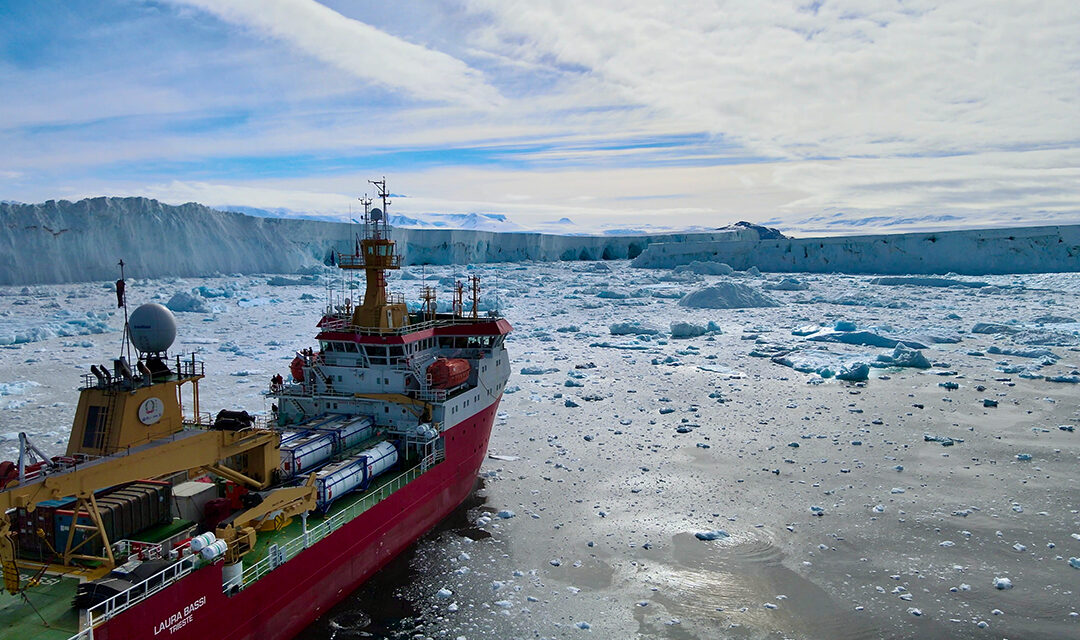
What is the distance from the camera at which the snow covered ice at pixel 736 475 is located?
28.0 feet

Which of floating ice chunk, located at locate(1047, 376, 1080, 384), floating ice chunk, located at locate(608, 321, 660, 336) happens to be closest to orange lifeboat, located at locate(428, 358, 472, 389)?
floating ice chunk, located at locate(608, 321, 660, 336)

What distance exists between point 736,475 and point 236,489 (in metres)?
8.36

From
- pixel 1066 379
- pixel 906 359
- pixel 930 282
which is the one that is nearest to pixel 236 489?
pixel 906 359

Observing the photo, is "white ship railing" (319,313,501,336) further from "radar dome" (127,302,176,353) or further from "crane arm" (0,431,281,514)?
"radar dome" (127,302,176,353)

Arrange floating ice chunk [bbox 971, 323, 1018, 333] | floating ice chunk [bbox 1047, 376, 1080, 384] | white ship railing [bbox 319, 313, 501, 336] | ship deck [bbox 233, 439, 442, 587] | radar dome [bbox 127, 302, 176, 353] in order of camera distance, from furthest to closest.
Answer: floating ice chunk [bbox 971, 323, 1018, 333] < floating ice chunk [bbox 1047, 376, 1080, 384] < white ship railing [bbox 319, 313, 501, 336] < radar dome [bbox 127, 302, 176, 353] < ship deck [bbox 233, 439, 442, 587]

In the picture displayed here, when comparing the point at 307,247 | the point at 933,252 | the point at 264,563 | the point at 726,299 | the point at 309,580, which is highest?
the point at 933,252

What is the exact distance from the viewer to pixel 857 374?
1914cm

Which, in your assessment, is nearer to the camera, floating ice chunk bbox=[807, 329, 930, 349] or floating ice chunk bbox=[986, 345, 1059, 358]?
floating ice chunk bbox=[986, 345, 1059, 358]

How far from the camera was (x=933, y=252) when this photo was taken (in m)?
45.8

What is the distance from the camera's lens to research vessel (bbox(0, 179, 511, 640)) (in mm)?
6496

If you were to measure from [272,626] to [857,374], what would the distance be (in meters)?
16.5

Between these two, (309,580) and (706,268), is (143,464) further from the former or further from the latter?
(706,268)

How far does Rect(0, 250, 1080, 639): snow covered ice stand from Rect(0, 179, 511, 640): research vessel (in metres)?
0.95

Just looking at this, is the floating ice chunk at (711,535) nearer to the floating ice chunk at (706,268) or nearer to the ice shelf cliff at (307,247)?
the ice shelf cliff at (307,247)
